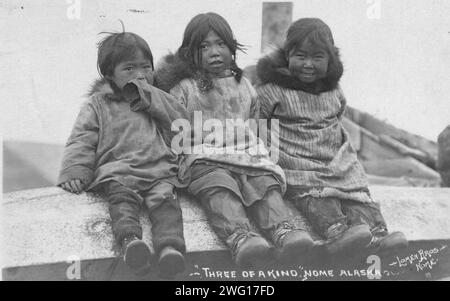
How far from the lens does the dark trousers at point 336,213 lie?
3.20m

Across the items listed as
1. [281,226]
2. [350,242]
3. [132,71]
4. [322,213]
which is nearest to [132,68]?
[132,71]

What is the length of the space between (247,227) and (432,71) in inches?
59.6

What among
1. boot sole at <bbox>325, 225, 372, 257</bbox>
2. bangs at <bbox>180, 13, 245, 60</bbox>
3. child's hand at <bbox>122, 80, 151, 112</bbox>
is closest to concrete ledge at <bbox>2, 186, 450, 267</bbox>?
boot sole at <bbox>325, 225, 372, 257</bbox>

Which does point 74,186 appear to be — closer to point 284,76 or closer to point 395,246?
point 284,76

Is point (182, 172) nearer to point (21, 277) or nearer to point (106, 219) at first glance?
point (106, 219)

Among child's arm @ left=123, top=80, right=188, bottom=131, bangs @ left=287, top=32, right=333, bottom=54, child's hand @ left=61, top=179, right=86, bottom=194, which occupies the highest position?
bangs @ left=287, top=32, right=333, bottom=54

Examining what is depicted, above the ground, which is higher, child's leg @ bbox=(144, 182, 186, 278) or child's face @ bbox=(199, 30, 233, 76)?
child's face @ bbox=(199, 30, 233, 76)

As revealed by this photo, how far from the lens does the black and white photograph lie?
10.0 ft

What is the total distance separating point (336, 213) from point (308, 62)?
81 cm

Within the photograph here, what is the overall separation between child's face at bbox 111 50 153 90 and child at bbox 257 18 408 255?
0.65 metres

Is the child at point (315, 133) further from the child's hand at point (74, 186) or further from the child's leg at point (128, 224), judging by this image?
the child's hand at point (74, 186)

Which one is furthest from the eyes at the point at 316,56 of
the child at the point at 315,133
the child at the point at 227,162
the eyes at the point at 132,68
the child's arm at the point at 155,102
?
the eyes at the point at 132,68

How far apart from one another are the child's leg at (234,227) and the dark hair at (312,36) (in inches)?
35.5

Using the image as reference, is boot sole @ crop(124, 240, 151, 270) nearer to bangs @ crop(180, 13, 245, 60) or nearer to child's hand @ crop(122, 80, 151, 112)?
child's hand @ crop(122, 80, 151, 112)
